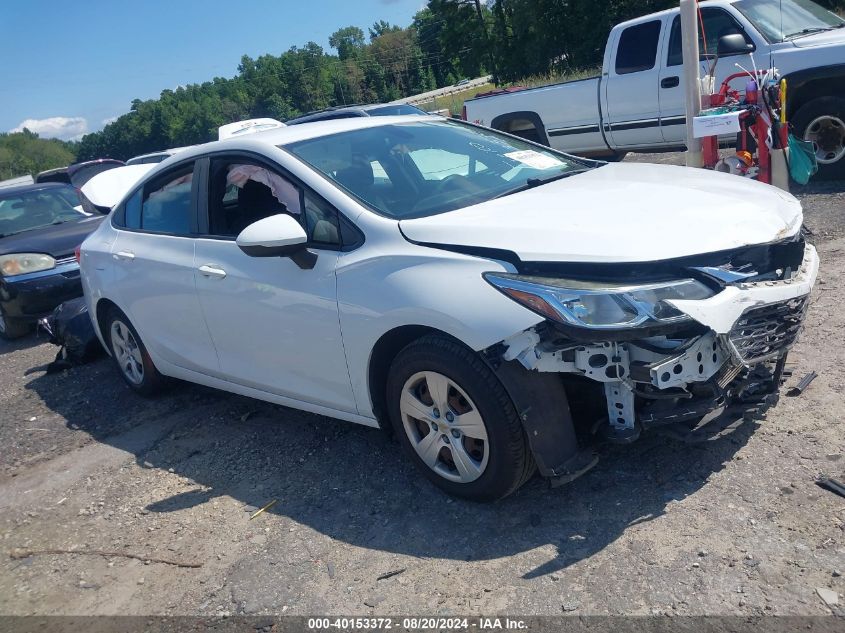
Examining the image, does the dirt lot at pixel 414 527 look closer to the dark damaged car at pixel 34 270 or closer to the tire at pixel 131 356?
the tire at pixel 131 356

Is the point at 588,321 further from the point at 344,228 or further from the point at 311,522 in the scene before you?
the point at 311,522

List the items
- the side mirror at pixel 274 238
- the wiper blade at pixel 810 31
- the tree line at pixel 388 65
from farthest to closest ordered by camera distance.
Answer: the tree line at pixel 388 65 → the wiper blade at pixel 810 31 → the side mirror at pixel 274 238

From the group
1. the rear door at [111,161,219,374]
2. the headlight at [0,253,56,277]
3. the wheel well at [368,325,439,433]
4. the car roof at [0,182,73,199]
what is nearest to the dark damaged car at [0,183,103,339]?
the headlight at [0,253,56,277]

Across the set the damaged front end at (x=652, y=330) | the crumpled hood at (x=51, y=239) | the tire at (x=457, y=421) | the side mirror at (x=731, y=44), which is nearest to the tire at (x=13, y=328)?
the crumpled hood at (x=51, y=239)

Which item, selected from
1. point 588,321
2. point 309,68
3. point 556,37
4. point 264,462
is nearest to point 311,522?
point 264,462

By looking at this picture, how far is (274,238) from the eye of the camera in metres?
3.62

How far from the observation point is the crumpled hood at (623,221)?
302 cm

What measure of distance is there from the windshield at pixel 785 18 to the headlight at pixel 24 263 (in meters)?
8.37

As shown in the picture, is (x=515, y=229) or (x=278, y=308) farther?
(x=278, y=308)

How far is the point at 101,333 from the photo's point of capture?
→ 5914mm

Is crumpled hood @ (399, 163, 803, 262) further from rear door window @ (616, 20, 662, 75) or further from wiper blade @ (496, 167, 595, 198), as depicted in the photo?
rear door window @ (616, 20, 662, 75)

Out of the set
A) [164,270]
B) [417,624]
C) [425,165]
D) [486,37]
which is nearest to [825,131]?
[425,165]

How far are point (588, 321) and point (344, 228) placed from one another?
1.36 metres

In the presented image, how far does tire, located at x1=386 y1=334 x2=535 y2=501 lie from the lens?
3.11 m
